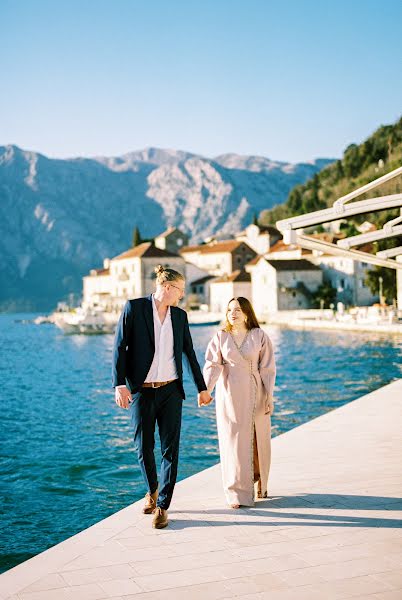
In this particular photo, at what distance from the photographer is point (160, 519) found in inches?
202

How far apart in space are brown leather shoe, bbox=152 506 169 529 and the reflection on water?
224 centimetres

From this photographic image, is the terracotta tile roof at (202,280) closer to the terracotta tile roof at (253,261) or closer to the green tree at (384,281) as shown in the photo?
the terracotta tile roof at (253,261)

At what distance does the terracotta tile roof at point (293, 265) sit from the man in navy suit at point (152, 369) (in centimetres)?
7158

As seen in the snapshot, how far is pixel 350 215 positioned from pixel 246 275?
78.4 m

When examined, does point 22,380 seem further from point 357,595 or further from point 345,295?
point 345,295

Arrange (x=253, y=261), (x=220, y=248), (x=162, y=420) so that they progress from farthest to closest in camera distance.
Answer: (x=220, y=248), (x=253, y=261), (x=162, y=420)

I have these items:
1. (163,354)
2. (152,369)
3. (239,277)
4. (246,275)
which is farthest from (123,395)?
(246,275)

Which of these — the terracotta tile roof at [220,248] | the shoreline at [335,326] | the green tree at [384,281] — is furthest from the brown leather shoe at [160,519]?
the terracotta tile roof at [220,248]

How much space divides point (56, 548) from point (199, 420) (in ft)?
40.6

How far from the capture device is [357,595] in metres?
3.77

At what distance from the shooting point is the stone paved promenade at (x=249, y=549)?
12.9ft

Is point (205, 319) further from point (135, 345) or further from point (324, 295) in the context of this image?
point (135, 345)

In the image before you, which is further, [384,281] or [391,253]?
[384,281]

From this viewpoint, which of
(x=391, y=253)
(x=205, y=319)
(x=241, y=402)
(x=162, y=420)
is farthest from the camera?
(x=205, y=319)
